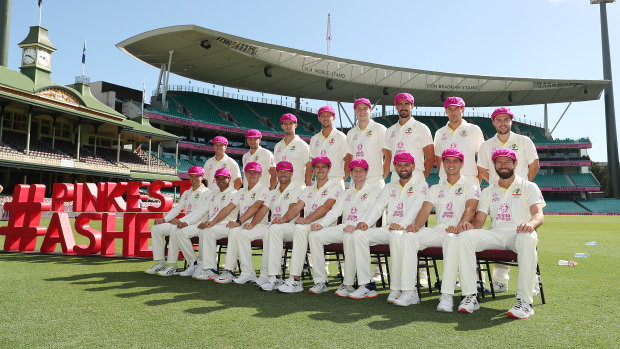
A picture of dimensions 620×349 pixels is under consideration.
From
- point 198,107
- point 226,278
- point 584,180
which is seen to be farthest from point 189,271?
point 584,180

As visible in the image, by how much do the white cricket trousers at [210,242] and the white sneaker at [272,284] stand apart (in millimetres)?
1246

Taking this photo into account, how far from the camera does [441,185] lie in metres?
5.62

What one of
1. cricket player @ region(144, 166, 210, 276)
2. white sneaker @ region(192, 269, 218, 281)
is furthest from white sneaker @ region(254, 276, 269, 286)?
cricket player @ region(144, 166, 210, 276)

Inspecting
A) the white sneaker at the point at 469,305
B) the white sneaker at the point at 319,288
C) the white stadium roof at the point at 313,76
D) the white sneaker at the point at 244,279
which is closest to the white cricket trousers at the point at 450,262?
the white sneaker at the point at 469,305

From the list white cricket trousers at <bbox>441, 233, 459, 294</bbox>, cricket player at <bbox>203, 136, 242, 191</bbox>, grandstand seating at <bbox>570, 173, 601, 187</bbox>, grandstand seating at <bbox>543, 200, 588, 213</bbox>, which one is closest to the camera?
white cricket trousers at <bbox>441, 233, 459, 294</bbox>

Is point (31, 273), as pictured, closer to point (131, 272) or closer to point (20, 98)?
point (131, 272)

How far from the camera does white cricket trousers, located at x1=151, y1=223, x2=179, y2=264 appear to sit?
7414mm

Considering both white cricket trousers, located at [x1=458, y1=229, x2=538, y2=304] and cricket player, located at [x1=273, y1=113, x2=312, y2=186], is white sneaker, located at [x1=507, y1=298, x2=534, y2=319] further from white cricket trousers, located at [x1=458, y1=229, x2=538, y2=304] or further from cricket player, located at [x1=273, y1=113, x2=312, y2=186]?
cricket player, located at [x1=273, y1=113, x2=312, y2=186]

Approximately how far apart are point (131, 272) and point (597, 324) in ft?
21.9

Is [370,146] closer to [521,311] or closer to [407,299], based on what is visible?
[407,299]

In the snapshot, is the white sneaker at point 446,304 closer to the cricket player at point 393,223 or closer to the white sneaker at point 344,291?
the cricket player at point 393,223

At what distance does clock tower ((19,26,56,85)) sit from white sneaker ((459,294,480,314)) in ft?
108

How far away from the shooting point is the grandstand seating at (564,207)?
153 feet

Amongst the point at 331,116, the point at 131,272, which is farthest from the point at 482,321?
the point at 131,272
